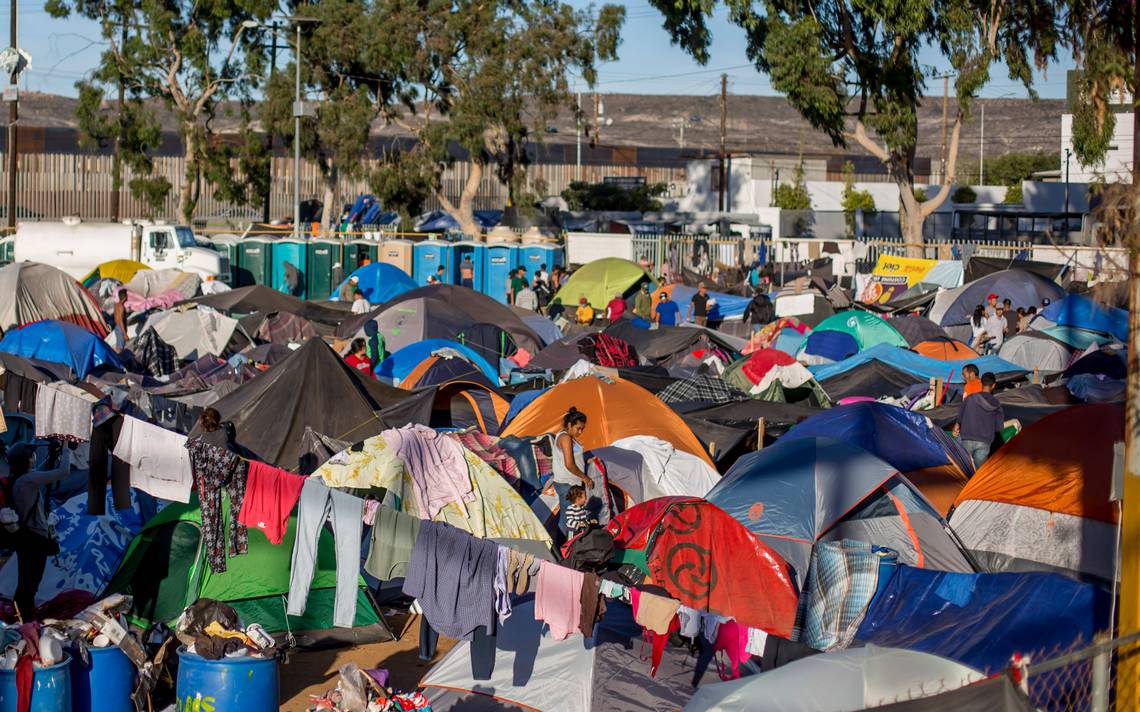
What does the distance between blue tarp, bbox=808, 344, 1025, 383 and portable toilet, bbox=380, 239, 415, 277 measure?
1863cm

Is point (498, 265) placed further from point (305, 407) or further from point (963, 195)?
point (963, 195)

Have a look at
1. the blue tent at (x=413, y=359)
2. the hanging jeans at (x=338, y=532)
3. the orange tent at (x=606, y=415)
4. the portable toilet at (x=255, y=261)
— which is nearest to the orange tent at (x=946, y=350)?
the blue tent at (x=413, y=359)

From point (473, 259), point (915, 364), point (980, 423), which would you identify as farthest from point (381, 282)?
point (980, 423)

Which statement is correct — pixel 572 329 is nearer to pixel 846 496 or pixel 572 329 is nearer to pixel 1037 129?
pixel 846 496

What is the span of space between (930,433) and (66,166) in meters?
55.5

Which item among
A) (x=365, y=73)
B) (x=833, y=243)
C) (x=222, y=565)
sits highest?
(x=365, y=73)

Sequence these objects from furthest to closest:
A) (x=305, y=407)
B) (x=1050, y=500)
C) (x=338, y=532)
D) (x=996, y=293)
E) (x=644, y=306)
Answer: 1. (x=644, y=306)
2. (x=996, y=293)
3. (x=305, y=407)
4. (x=1050, y=500)
5. (x=338, y=532)

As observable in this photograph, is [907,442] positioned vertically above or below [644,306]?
below

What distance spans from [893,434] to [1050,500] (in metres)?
2.36

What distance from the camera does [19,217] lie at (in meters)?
59.2

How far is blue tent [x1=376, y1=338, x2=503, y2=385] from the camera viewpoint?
1925 cm

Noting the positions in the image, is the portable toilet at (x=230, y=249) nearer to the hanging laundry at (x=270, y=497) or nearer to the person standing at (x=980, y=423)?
the person standing at (x=980, y=423)

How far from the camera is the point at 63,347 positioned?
19.5m

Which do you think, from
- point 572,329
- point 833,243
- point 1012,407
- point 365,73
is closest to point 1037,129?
point 365,73
